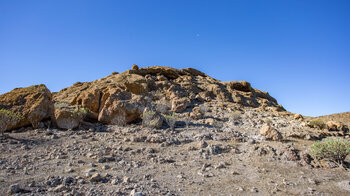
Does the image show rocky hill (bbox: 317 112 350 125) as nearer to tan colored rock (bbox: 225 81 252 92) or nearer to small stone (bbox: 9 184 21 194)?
tan colored rock (bbox: 225 81 252 92)

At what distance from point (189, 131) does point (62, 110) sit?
603cm

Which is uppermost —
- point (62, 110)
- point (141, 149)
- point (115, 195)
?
point (62, 110)

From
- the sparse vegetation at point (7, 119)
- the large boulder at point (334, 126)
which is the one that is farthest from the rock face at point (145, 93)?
the large boulder at point (334, 126)

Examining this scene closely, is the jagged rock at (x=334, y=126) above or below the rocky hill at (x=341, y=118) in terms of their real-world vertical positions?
below

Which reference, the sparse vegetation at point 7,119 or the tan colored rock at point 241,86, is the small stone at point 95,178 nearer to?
the sparse vegetation at point 7,119

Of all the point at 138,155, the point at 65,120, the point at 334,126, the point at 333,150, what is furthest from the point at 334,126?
the point at 65,120

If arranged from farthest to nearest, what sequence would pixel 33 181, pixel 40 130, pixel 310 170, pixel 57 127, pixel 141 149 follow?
pixel 57 127 → pixel 40 130 → pixel 141 149 → pixel 310 170 → pixel 33 181

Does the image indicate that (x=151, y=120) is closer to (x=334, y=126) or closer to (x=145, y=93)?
(x=145, y=93)

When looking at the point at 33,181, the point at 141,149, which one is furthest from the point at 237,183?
the point at 33,181

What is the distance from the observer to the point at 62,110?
9.33 meters

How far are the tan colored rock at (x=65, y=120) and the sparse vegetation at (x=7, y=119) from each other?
150 cm

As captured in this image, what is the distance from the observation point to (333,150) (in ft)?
19.2

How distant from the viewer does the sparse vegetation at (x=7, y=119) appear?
7668 millimetres

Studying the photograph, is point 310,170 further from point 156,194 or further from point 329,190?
point 156,194
